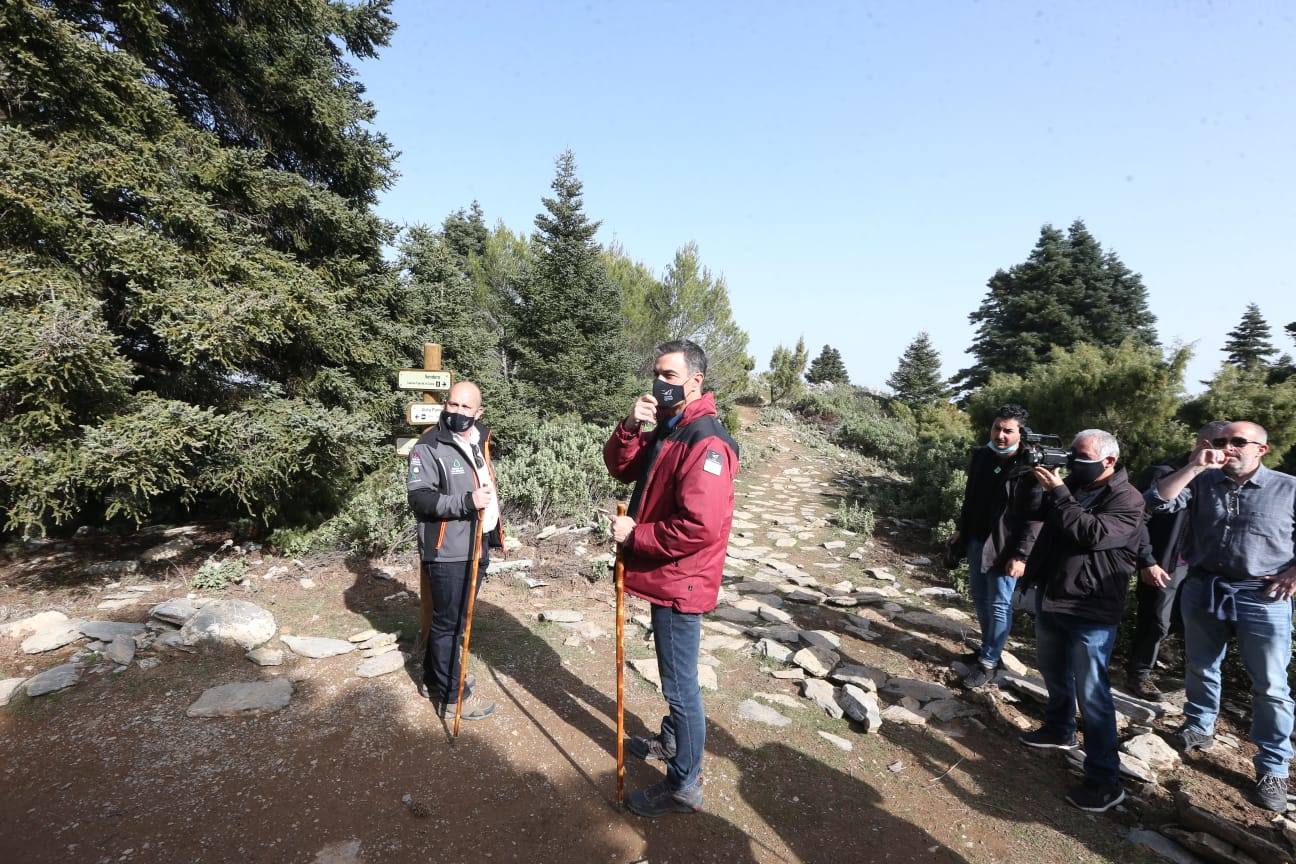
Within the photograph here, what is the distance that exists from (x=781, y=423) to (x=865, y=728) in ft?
70.2

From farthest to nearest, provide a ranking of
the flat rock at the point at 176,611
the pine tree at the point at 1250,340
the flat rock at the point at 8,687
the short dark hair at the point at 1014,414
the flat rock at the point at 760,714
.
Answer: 1. the pine tree at the point at 1250,340
2. the flat rock at the point at 176,611
3. the short dark hair at the point at 1014,414
4. the flat rock at the point at 760,714
5. the flat rock at the point at 8,687

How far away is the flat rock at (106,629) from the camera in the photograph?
405cm

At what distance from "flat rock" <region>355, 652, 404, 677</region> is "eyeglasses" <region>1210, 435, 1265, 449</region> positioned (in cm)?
553

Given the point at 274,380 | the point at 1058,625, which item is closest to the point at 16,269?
the point at 274,380

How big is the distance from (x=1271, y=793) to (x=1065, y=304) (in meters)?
31.1

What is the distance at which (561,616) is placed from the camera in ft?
16.1

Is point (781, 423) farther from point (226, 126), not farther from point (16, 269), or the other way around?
point (16, 269)

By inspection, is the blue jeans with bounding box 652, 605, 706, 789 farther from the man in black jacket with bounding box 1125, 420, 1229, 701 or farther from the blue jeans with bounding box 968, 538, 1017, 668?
the man in black jacket with bounding box 1125, 420, 1229, 701

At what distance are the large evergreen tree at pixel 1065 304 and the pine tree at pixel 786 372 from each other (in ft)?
30.7

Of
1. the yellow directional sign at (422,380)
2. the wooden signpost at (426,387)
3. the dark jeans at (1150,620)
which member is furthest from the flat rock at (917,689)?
the yellow directional sign at (422,380)

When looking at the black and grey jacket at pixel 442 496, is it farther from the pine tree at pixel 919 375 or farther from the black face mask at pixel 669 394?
the pine tree at pixel 919 375

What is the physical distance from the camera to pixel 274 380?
693 cm

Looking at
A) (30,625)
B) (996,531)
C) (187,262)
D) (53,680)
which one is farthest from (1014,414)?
(30,625)

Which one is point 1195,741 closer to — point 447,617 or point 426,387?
point 447,617
